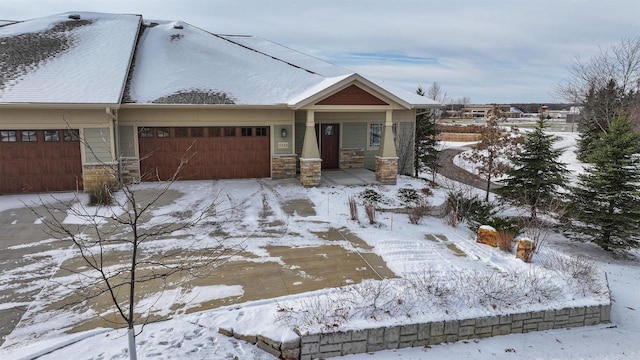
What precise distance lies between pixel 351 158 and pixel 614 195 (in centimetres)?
964

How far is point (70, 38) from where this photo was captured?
700 inches

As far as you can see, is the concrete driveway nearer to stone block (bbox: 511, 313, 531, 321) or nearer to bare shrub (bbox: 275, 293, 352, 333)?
bare shrub (bbox: 275, 293, 352, 333)

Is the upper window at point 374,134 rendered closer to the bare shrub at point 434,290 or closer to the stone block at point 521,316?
the bare shrub at point 434,290

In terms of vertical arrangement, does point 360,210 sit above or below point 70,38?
below

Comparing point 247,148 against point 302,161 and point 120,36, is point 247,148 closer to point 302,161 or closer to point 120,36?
point 302,161

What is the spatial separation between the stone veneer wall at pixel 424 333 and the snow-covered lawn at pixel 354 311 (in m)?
0.10

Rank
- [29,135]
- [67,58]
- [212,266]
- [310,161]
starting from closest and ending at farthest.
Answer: [212,266] → [29,135] → [310,161] → [67,58]

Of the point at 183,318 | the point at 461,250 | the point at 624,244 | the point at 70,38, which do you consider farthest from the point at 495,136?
the point at 70,38

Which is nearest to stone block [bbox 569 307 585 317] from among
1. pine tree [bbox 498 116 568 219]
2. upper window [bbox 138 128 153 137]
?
pine tree [bbox 498 116 568 219]

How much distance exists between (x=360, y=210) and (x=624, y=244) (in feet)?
23.1

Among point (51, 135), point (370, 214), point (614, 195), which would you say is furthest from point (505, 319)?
point (51, 135)

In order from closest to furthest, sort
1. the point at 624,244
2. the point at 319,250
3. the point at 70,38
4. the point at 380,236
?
the point at 319,250, the point at 380,236, the point at 624,244, the point at 70,38

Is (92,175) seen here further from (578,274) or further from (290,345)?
(578,274)

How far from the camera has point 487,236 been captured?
1009 cm
